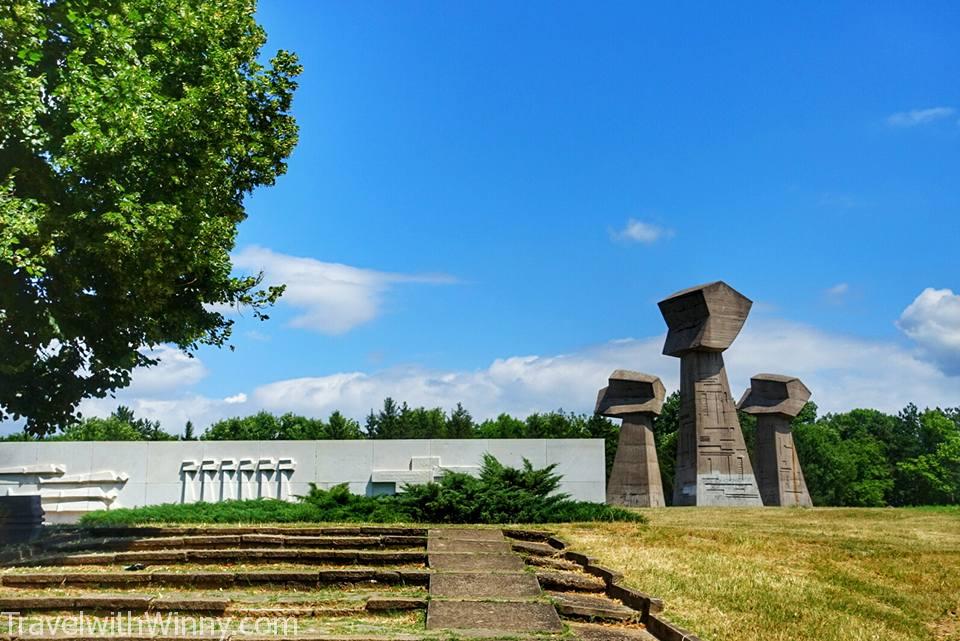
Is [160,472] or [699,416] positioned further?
[699,416]

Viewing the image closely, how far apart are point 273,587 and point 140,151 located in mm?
6176

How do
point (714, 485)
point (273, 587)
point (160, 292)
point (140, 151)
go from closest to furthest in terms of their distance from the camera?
point (273, 587), point (140, 151), point (160, 292), point (714, 485)

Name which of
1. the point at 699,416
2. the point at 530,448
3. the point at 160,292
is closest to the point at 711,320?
the point at 699,416

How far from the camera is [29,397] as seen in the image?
45.8ft

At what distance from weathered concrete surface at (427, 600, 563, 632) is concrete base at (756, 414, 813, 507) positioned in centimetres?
2799

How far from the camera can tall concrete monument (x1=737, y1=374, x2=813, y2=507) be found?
3391cm

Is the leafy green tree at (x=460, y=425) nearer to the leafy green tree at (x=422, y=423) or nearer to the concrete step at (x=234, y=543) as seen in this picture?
the leafy green tree at (x=422, y=423)

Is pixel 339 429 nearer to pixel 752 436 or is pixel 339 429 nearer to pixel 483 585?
pixel 752 436

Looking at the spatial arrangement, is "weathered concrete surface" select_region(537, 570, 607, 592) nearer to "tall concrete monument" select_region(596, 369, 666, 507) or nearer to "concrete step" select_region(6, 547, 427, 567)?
"concrete step" select_region(6, 547, 427, 567)

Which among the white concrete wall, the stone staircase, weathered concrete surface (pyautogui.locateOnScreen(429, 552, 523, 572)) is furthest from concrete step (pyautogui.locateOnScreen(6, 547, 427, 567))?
the white concrete wall

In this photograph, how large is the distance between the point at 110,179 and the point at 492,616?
7607 millimetres

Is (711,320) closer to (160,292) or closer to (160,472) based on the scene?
(160,472)

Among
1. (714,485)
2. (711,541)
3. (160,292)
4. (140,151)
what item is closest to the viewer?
(140,151)

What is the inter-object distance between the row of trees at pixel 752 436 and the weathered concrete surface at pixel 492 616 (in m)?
46.6
